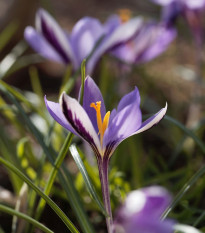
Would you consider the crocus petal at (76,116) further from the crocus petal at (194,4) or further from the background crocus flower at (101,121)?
the crocus petal at (194,4)

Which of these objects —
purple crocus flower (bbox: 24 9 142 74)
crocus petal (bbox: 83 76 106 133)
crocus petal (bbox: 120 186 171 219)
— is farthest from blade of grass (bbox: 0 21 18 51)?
crocus petal (bbox: 120 186 171 219)

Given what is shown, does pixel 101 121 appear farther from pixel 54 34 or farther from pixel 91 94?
pixel 54 34

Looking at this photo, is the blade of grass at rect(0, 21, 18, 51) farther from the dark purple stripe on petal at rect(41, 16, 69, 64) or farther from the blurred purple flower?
the dark purple stripe on petal at rect(41, 16, 69, 64)

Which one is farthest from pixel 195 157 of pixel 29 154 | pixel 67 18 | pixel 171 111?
pixel 67 18

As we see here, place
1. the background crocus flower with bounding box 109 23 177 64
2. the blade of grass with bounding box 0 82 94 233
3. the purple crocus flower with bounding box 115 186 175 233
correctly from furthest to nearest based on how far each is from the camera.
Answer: the background crocus flower with bounding box 109 23 177 64
the blade of grass with bounding box 0 82 94 233
the purple crocus flower with bounding box 115 186 175 233

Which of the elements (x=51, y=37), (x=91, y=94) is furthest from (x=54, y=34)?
(x=91, y=94)

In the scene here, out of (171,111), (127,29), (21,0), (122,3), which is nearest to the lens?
(127,29)

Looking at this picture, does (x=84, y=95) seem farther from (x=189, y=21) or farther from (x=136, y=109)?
(x=189, y=21)
